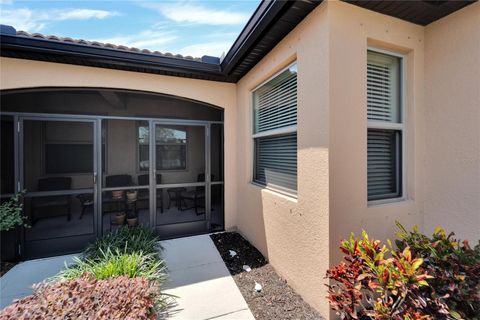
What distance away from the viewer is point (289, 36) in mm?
2848

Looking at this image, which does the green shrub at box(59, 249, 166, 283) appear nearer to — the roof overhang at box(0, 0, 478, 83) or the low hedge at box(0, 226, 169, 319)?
the low hedge at box(0, 226, 169, 319)

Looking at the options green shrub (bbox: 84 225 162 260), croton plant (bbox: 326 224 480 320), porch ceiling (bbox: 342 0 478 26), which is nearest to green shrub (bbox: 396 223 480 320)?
croton plant (bbox: 326 224 480 320)

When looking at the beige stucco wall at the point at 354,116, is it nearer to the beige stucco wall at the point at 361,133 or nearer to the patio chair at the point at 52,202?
the beige stucco wall at the point at 361,133

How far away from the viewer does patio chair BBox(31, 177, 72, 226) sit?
12.8 ft

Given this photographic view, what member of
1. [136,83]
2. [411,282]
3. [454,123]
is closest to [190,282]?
[411,282]

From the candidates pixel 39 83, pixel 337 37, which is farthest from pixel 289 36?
pixel 39 83

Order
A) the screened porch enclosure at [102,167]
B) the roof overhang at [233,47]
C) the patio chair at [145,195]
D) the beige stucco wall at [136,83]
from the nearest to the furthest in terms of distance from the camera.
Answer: the roof overhang at [233,47] < the beige stucco wall at [136,83] < the screened porch enclosure at [102,167] < the patio chair at [145,195]

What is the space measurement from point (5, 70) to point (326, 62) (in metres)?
5.05

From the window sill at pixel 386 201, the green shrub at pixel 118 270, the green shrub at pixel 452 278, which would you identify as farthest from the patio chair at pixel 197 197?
the green shrub at pixel 452 278

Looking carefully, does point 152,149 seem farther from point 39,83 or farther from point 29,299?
point 29,299

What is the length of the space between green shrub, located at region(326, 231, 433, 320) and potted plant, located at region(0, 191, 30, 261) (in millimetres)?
4795

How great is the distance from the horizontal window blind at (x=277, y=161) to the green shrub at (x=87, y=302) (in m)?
2.24

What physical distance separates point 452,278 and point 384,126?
1.67 metres

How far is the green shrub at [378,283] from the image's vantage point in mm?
1579
